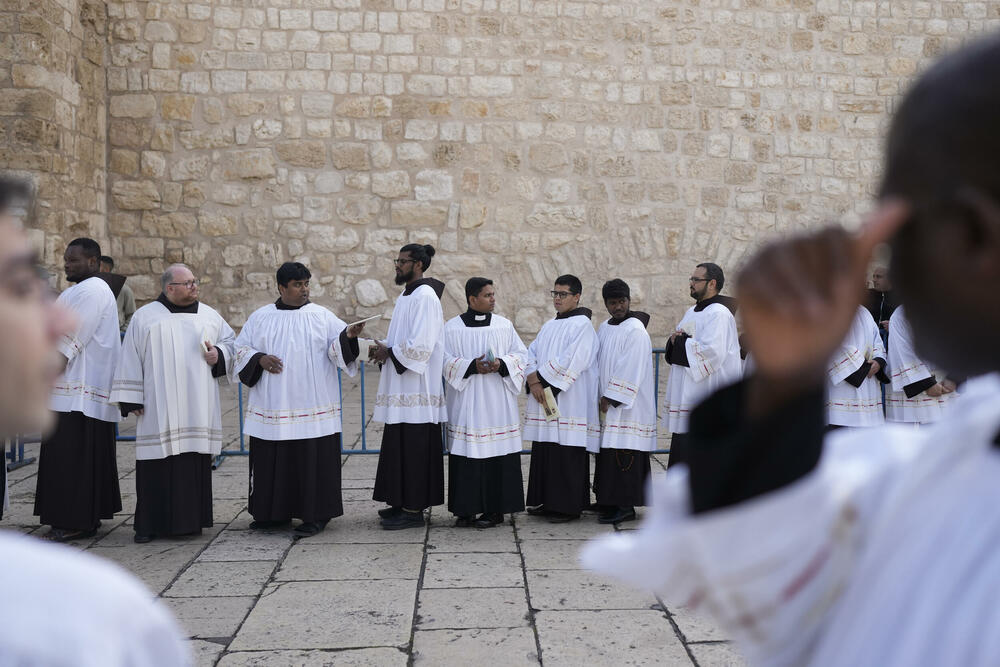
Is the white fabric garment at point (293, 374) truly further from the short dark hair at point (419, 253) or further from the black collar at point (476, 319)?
the black collar at point (476, 319)

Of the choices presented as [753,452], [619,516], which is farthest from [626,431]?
[753,452]

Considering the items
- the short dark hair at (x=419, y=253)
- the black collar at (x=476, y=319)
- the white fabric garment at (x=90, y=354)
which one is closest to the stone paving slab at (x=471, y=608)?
the black collar at (x=476, y=319)

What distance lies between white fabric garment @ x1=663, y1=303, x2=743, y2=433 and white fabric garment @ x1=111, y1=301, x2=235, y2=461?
314cm

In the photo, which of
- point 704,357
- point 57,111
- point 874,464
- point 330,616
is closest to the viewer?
point 874,464

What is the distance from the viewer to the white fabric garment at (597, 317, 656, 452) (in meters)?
5.92

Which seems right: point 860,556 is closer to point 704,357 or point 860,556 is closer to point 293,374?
point 293,374

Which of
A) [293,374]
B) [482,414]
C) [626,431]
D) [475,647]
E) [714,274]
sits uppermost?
[714,274]

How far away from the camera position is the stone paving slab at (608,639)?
3469mm

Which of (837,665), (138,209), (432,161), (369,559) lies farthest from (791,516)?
(138,209)

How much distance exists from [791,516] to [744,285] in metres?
0.23

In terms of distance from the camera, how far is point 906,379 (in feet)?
20.3

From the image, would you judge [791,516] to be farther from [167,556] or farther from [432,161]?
[432,161]

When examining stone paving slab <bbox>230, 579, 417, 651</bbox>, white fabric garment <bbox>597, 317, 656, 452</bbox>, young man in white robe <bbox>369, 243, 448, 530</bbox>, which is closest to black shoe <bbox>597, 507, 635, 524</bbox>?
white fabric garment <bbox>597, 317, 656, 452</bbox>

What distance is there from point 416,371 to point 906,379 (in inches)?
134
